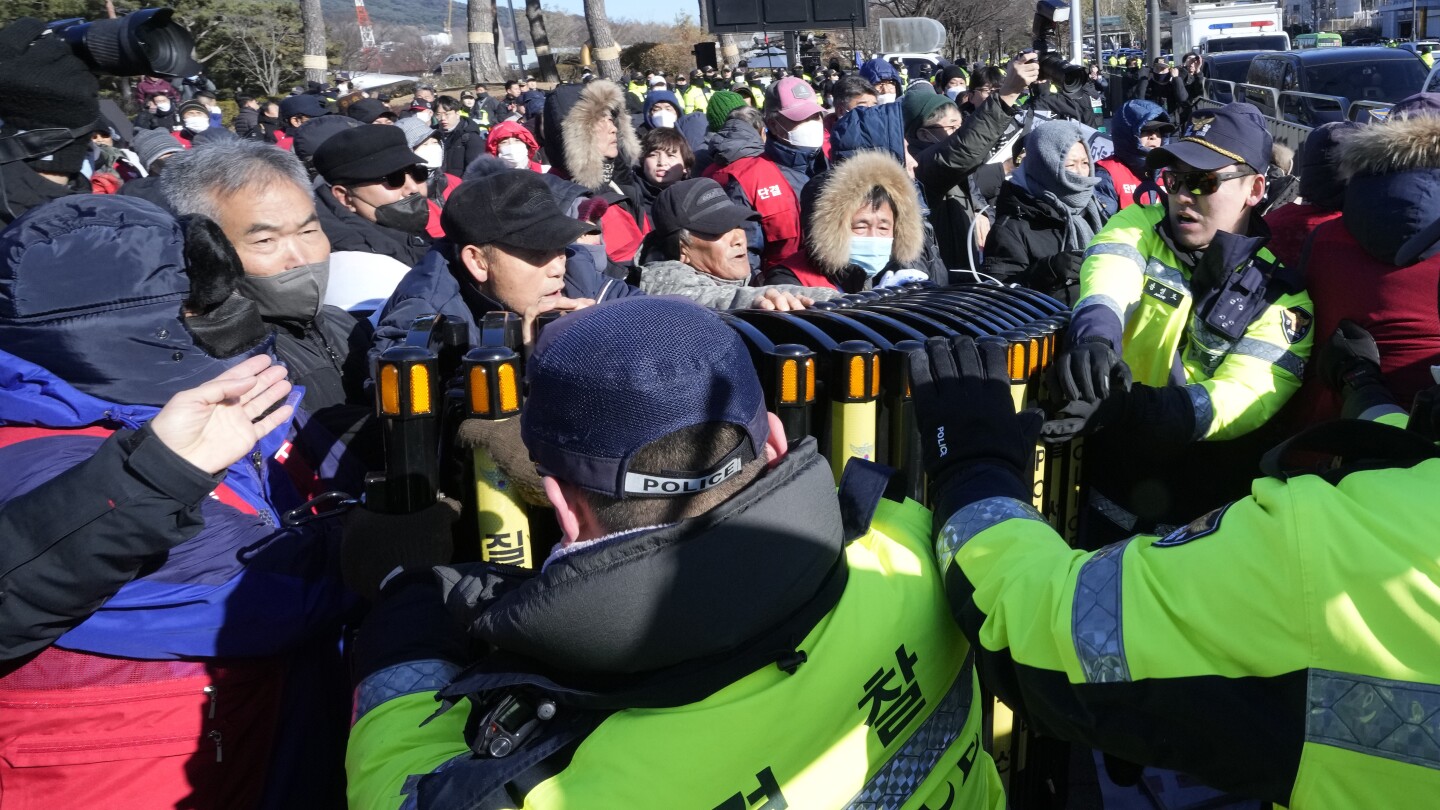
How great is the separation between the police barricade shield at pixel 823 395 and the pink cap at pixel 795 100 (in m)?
3.70

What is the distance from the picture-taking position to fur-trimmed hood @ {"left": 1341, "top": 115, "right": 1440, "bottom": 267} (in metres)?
2.43

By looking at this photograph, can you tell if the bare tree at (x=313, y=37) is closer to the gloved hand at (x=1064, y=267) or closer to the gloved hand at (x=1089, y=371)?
the gloved hand at (x=1064, y=267)

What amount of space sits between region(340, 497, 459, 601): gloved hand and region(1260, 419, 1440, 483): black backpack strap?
4.58ft

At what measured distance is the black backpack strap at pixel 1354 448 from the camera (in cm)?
129

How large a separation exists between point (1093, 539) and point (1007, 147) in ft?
14.9

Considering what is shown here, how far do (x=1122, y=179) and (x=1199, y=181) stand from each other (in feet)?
10.7

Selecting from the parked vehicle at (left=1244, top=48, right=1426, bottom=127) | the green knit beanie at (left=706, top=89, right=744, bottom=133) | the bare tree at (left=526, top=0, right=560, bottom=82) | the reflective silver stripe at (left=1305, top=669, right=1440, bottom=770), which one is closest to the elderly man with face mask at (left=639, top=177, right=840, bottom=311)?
the reflective silver stripe at (left=1305, top=669, right=1440, bottom=770)

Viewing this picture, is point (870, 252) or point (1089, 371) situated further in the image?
point (870, 252)

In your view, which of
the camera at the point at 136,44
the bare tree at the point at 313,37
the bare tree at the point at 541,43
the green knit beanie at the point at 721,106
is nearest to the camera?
the camera at the point at 136,44

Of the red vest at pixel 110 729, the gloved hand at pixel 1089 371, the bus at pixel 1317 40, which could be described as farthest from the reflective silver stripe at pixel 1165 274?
the bus at pixel 1317 40

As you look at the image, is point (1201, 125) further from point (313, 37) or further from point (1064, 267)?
point (313, 37)

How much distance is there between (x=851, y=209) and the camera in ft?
12.6

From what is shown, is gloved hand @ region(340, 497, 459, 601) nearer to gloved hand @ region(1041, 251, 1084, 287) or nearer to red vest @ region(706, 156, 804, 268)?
red vest @ region(706, 156, 804, 268)

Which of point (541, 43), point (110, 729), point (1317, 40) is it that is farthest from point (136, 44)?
point (1317, 40)
